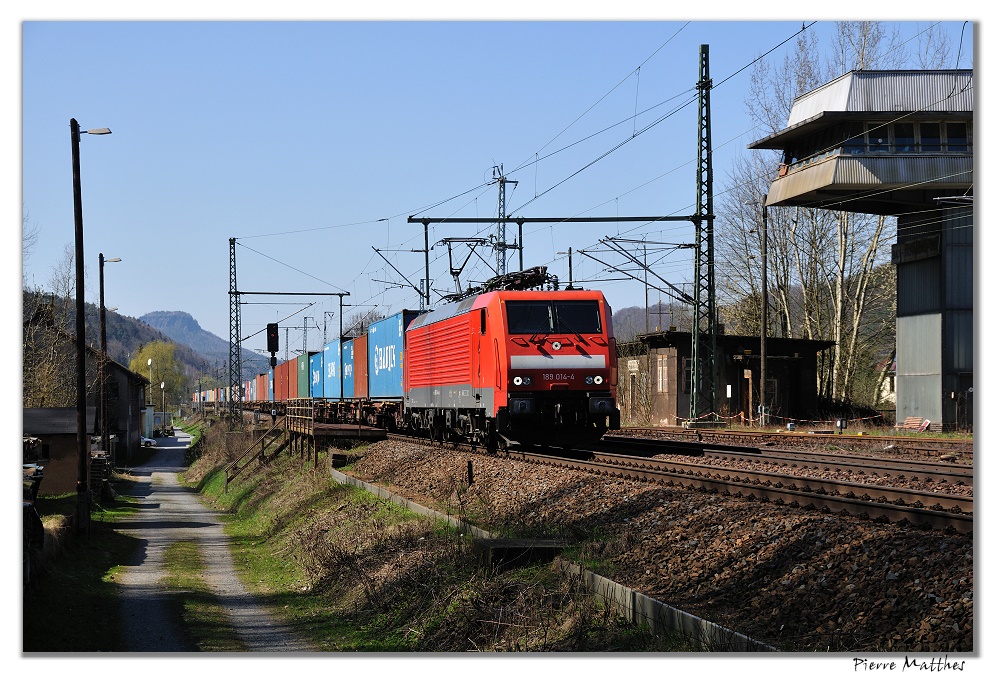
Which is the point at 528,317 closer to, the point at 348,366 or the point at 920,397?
the point at 920,397

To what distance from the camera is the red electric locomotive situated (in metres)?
18.8

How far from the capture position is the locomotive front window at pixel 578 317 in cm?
1942

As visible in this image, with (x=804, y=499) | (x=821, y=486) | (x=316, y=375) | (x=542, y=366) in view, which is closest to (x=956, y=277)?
(x=542, y=366)

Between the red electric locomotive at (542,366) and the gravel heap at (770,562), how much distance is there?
355cm

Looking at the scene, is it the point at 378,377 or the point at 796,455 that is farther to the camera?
the point at 378,377

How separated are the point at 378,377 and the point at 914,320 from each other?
18439 millimetres

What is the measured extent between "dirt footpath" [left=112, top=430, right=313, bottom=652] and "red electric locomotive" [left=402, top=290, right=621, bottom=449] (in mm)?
5736

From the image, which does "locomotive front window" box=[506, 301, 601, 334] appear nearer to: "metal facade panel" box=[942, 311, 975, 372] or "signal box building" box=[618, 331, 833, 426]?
"metal facade panel" box=[942, 311, 975, 372]

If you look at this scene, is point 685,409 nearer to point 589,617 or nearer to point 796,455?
point 796,455

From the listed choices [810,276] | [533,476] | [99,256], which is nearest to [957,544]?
[533,476]

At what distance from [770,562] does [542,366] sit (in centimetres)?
962

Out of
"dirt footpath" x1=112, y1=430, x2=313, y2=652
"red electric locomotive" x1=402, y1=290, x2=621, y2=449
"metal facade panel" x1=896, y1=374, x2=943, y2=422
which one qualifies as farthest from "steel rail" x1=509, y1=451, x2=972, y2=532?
"metal facade panel" x1=896, y1=374, x2=943, y2=422

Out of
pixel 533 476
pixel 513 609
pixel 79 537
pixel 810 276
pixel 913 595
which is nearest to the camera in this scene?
pixel 913 595

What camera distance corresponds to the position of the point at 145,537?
86.7ft
